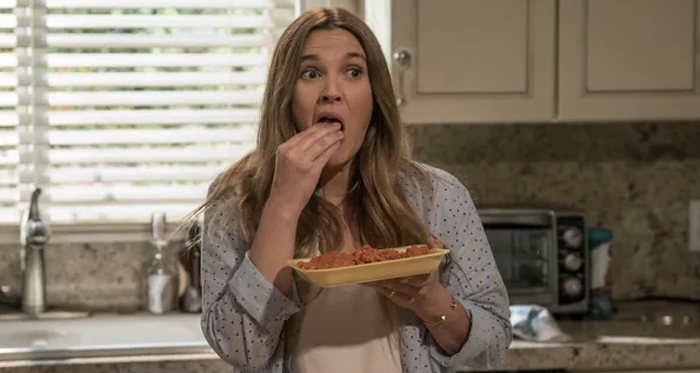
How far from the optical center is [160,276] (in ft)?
8.97

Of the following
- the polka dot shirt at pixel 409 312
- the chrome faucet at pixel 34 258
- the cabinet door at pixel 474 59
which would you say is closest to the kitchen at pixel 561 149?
the cabinet door at pixel 474 59

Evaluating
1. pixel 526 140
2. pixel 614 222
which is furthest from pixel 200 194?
pixel 614 222

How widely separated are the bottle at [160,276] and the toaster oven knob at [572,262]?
102 centimetres

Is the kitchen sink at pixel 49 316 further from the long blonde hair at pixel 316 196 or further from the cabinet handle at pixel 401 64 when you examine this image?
the long blonde hair at pixel 316 196

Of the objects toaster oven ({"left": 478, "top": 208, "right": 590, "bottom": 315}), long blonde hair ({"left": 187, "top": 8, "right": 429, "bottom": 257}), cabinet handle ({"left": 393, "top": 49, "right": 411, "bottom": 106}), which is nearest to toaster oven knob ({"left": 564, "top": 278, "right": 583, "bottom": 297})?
toaster oven ({"left": 478, "top": 208, "right": 590, "bottom": 315})

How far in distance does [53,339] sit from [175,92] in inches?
29.2

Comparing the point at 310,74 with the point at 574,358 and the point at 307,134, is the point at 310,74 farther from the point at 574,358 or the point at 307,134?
the point at 574,358

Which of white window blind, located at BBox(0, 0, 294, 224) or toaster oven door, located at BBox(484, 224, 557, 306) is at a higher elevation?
white window blind, located at BBox(0, 0, 294, 224)

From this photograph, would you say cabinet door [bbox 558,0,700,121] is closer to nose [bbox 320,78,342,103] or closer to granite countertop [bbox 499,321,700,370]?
granite countertop [bbox 499,321,700,370]

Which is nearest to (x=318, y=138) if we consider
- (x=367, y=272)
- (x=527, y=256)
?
(x=367, y=272)

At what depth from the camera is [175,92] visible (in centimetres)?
285

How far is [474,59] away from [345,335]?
111 centimetres

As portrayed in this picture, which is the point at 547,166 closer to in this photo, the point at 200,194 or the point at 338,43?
the point at 200,194

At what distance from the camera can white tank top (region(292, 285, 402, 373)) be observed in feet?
5.05
